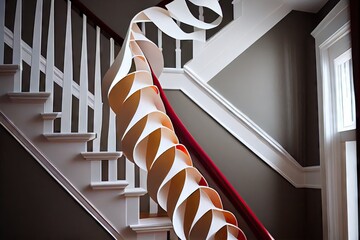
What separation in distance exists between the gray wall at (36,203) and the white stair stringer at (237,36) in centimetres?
145

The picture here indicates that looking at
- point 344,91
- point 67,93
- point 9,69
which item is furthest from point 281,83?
point 9,69

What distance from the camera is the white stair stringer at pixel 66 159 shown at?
7.68 feet

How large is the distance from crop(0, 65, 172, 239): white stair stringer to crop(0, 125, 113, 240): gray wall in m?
0.05

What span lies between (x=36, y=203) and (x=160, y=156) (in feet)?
3.51

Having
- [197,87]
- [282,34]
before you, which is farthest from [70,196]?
[282,34]

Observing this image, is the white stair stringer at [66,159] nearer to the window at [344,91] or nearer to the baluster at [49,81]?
the baluster at [49,81]

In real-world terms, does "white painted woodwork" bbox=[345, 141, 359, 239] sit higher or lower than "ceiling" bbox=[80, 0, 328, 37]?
lower

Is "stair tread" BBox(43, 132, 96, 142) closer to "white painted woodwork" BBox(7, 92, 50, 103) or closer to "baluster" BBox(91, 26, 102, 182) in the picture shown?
"baluster" BBox(91, 26, 102, 182)

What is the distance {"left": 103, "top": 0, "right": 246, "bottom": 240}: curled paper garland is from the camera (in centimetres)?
175

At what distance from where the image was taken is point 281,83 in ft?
10.7

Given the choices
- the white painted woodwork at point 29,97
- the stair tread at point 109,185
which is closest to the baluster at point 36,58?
the white painted woodwork at point 29,97

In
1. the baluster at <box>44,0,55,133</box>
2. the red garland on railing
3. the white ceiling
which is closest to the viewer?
the red garland on railing

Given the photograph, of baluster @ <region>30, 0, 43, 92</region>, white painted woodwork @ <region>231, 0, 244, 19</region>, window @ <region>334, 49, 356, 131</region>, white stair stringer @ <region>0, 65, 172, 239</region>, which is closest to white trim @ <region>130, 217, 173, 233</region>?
white stair stringer @ <region>0, 65, 172, 239</region>

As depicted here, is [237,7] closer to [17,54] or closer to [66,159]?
[17,54]
